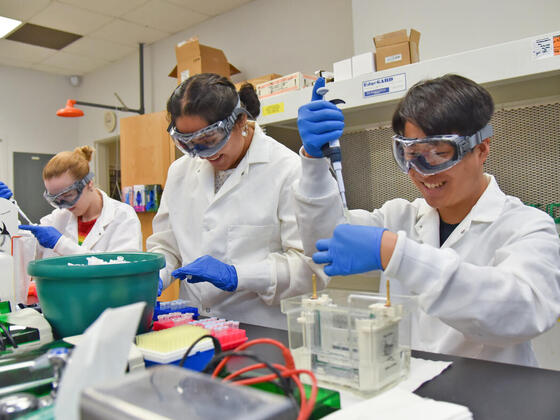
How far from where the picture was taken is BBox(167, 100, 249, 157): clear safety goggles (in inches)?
58.5

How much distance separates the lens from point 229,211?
5.43 feet

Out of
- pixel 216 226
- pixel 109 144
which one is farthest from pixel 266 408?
pixel 109 144

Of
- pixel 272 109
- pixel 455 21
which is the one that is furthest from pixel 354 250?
pixel 455 21

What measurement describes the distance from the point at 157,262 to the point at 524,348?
91cm

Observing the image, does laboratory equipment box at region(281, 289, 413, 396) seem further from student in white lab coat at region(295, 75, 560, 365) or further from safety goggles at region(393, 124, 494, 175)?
safety goggles at region(393, 124, 494, 175)

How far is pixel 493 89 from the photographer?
6.11ft

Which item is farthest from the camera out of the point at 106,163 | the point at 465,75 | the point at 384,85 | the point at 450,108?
the point at 106,163

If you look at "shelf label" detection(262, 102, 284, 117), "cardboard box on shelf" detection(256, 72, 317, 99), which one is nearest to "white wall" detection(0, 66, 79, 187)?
"cardboard box on shelf" detection(256, 72, 317, 99)

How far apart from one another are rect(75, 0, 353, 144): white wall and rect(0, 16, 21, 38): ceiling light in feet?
4.18

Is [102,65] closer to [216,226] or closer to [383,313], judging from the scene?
[216,226]

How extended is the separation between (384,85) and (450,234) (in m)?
0.95

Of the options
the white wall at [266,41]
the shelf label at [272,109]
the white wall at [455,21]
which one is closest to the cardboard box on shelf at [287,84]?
the shelf label at [272,109]

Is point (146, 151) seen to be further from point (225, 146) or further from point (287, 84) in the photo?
point (225, 146)

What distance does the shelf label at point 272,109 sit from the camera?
7.83 ft
